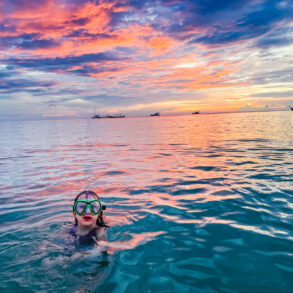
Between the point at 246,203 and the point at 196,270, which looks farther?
the point at 246,203

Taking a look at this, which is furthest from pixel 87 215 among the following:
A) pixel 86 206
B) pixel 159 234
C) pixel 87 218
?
pixel 159 234

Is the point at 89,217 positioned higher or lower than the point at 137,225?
higher

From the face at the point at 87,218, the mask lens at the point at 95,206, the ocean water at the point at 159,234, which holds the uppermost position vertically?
the mask lens at the point at 95,206

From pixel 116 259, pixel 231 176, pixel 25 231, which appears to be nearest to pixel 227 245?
pixel 116 259

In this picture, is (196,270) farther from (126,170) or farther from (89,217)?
(126,170)

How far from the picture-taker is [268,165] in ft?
46.0

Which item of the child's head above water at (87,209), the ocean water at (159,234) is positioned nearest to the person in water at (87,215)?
the child's head above water at (87,209)

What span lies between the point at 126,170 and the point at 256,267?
1063 cm

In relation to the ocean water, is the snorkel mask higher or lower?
higher

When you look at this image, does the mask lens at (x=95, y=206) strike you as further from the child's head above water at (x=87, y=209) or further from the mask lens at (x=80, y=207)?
the mask lens at (x=80, y=207)

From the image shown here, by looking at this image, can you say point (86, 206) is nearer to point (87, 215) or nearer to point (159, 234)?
point (87, 215)

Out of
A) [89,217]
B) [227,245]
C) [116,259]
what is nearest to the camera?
[116,259]

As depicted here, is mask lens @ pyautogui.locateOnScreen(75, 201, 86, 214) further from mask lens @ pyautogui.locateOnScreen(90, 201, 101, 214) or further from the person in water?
mask lens @ pyautogui.locateOnScreen(90, 201, 101, 214)

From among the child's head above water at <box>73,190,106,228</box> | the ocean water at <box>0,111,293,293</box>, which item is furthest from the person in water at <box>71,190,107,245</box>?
the ocean water at <box>0,111,293,293</box>
